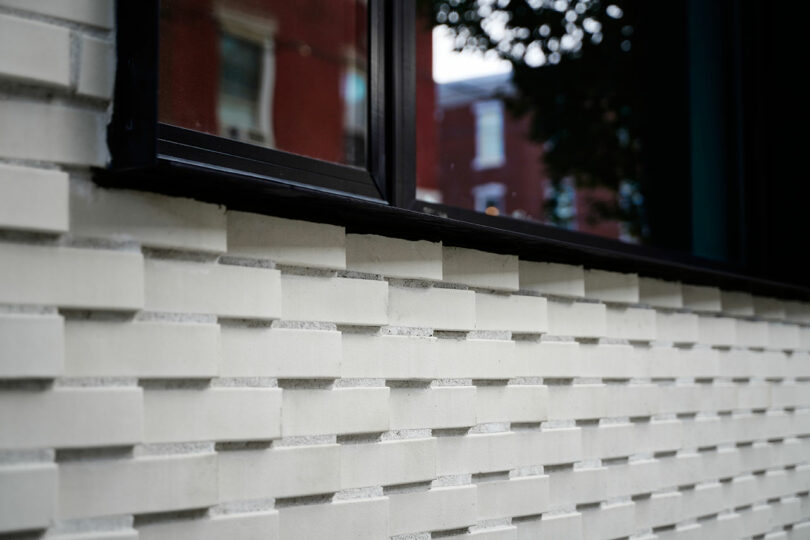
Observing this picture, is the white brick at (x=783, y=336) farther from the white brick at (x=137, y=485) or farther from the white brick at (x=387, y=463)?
the white brick at (x=137, y=485)

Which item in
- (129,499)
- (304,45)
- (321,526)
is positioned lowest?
(321,526)

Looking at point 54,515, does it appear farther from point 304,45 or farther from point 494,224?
point 304,45

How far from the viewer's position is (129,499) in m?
1.49

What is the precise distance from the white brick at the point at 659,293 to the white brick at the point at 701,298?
6 cm

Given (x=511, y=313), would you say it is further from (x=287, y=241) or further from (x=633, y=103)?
(x=633, y=103)

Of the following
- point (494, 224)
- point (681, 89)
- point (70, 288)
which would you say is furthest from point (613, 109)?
point (70, 288)

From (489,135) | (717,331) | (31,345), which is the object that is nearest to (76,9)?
(31,345)

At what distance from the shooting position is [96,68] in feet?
4.89

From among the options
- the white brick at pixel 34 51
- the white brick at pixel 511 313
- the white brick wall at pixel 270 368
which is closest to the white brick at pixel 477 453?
the white brick wall at pixel 270 368

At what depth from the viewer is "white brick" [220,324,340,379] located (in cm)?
167

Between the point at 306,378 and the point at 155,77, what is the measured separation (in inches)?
24.9

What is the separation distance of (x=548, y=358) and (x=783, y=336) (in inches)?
70.8

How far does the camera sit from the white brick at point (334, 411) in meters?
1.77

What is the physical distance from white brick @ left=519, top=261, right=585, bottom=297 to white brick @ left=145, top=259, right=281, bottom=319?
0.88 meters
